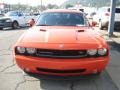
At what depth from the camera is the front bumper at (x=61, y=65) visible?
17.5 ft

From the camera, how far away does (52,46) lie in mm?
5430

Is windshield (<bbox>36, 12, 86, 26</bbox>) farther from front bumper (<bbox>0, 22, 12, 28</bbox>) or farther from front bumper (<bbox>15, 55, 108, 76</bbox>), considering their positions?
front bumper (<bbox>0, 22, 12, 28</bbox>)

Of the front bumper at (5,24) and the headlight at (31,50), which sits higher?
the headlight at (31,50)

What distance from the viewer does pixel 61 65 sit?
531cm

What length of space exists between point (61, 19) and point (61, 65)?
2.30 meters

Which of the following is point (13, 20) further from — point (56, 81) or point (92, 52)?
point (92, 52)

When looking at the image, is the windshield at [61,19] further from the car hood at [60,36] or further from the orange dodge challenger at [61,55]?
the orange dodge challenger at [61,55]

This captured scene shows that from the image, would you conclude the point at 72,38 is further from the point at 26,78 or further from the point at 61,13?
the point at 61,13

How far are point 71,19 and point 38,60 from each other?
2.31 metres

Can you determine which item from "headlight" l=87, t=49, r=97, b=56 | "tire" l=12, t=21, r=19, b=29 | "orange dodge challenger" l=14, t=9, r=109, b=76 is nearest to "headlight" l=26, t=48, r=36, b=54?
"orange dodge challenger" l=14, t=9, r=109, b=76

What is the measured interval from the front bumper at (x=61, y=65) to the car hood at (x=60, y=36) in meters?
0.37

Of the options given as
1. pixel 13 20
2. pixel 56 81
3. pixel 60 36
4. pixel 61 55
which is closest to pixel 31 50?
pixel 61 55

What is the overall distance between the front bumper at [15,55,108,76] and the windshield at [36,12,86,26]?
76.0 inches

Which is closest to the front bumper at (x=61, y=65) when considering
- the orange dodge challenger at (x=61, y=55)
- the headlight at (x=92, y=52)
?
the orange dodge challenger at (x=61, y=55)
